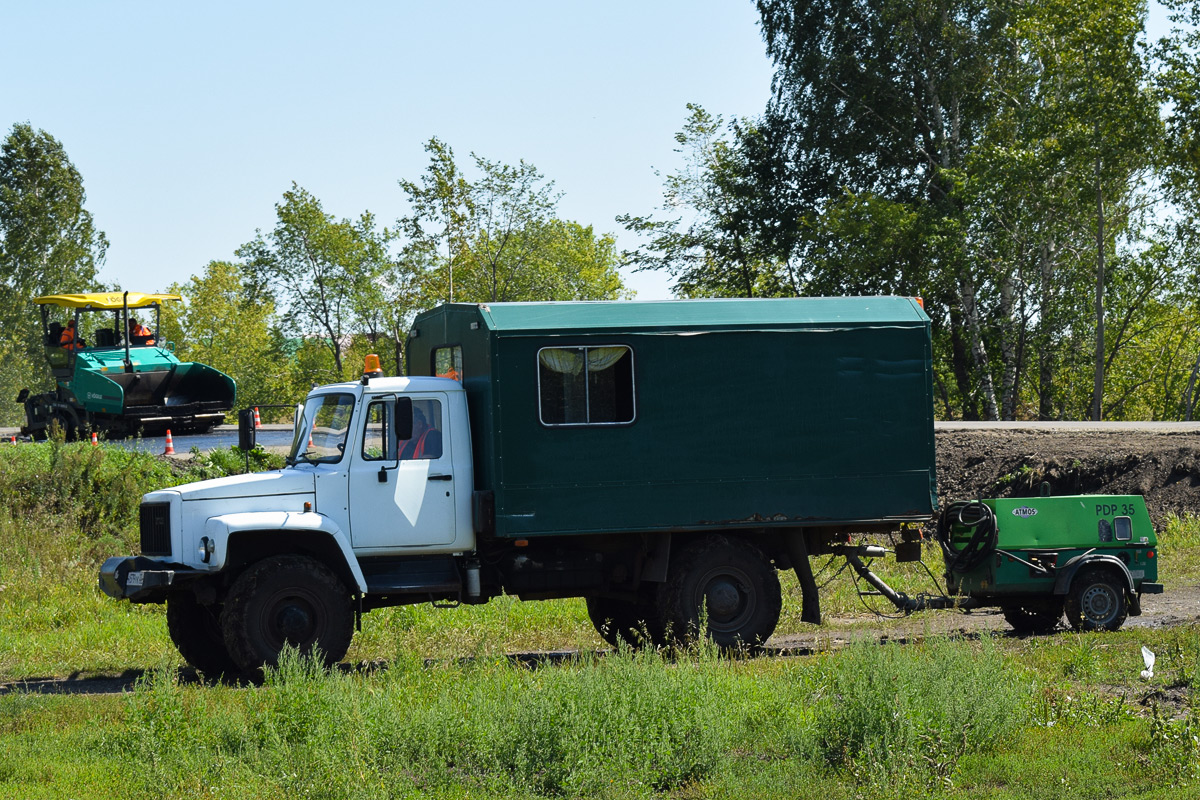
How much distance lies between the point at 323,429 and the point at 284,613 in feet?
5.45

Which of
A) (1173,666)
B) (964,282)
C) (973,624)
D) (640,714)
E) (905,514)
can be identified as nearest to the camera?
(640,714)

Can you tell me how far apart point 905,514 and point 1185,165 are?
2017 centimetres

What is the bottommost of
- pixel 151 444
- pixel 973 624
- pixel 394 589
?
pixel 973 624

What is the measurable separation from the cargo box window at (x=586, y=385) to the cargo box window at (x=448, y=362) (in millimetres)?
1058

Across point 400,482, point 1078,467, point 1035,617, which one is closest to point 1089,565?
point 1035,617

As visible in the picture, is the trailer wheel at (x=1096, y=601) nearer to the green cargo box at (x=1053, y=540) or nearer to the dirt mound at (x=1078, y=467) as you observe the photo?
the green cargo box at (x=1053, y=540)

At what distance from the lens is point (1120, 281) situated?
114ft

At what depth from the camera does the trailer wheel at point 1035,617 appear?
12.1 metres

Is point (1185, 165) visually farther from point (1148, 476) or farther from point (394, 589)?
point (394, 589)

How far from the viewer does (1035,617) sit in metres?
12.5

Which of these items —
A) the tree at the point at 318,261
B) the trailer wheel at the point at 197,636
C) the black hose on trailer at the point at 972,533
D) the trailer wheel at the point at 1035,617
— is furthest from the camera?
the tree at the point at 318,261

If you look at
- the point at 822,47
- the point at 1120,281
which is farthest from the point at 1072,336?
the point at 822,47

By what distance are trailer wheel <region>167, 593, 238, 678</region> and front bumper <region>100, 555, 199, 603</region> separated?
0.73 metres

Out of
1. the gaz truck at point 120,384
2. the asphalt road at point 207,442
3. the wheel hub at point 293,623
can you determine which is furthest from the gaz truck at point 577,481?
the gaz truck at point 120,384
